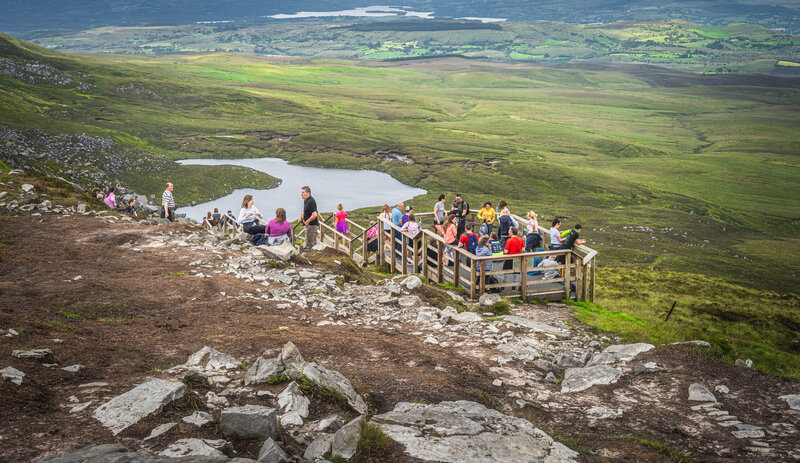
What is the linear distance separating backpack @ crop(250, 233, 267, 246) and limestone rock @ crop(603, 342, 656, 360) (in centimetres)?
1419

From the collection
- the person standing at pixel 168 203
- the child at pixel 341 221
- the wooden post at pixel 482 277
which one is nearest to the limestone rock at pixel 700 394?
the wooden post at pixel 482 277

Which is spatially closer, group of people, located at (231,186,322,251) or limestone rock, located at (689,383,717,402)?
limestone rock, located at (689,383,717,402)

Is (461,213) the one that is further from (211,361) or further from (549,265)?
(211,361)

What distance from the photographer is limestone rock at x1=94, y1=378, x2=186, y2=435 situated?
882 centimetres

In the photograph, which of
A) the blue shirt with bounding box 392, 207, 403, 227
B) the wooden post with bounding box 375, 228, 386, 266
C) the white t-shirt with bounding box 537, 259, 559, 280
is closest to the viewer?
the white t-shirt with bounding box 537, 259, 559, 280

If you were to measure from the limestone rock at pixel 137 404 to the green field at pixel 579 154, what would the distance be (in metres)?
14.6

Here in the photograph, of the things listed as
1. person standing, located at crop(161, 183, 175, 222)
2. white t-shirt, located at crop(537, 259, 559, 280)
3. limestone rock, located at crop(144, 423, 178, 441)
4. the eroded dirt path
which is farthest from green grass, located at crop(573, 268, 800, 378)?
person standing, located at crop(161, 183, 175, 222)

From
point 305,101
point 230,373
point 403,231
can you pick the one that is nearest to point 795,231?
point 403,231

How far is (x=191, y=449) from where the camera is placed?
817 centimetres

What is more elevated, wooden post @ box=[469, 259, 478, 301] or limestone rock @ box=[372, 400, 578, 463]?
limestone rock @ box=[372, 400, 578, 463]

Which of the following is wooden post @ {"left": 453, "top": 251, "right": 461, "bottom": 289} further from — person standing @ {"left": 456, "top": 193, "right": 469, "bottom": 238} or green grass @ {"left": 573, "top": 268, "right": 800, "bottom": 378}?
person standing @ {"left": 456, "top": 193, "right": 469, "bottom": 238}

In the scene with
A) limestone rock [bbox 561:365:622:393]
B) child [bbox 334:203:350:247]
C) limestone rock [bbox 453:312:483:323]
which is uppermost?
child [bbox 334:203:350:247]

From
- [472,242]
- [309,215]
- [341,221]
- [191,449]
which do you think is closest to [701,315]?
[472,242]

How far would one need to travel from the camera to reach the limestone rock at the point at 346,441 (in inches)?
338
